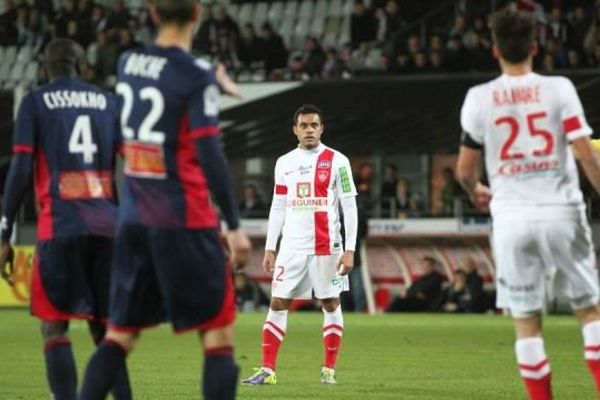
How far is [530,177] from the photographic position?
816cm

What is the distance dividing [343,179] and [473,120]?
5.35 m

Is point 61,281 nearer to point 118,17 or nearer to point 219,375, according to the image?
point 219,375

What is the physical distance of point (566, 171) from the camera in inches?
323

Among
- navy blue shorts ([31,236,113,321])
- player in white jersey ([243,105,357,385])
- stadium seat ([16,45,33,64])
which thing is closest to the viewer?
navy blue shorts ([31,236,113,321])

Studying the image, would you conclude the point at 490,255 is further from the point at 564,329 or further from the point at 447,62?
the point at 564,329

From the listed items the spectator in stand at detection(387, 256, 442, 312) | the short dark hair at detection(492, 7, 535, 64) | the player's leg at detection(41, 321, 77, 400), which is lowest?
the spectator in stand at detection(387, 256, 442, 312)

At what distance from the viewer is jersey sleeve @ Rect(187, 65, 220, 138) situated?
7.25 meters

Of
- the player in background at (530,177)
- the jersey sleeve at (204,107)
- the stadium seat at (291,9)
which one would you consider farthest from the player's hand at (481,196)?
the stadium seat at (291,9)

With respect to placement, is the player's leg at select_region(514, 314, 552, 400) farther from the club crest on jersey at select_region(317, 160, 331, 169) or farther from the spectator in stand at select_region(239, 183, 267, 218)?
the spectator in stand at select_region(239, 183, 267, 218)

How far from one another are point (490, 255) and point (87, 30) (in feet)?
35.1

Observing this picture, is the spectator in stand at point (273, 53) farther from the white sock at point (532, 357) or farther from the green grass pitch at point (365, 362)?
the white sock at point (532, 357)

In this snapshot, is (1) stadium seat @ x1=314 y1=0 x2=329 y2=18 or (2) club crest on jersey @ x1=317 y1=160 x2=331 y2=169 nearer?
(2) club crest on jersey @ x1=317 y1=160 x2=331 y2=169

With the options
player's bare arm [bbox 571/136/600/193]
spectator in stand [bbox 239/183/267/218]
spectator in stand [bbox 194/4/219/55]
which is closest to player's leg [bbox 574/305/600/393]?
player's bare arm [bbox 571/136/600/193]

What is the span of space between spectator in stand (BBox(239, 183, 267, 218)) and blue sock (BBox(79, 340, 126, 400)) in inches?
870
